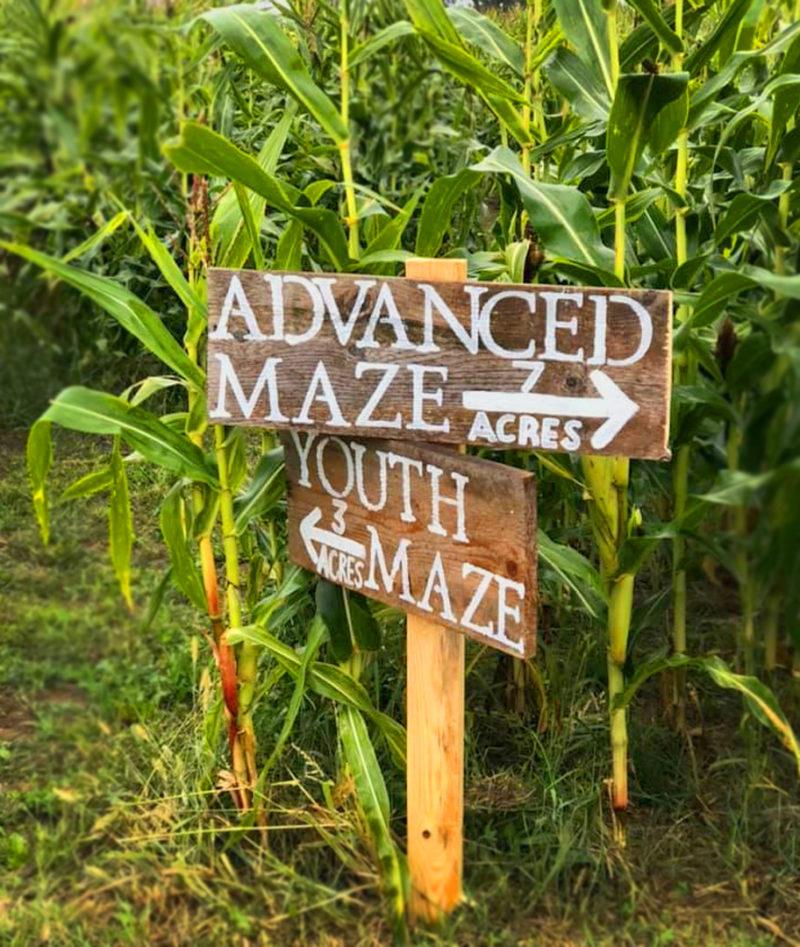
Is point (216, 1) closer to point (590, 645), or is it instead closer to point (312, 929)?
point (590, 645)

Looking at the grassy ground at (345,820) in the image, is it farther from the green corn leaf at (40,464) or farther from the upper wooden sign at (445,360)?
the upper wooden sign at (445,360)

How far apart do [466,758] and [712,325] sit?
941 mm

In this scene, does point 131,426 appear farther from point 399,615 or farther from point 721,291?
point 721,291

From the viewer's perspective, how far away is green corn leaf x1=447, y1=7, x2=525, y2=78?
2203 millimetres

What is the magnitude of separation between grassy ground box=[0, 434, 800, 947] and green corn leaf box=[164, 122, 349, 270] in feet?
2.42

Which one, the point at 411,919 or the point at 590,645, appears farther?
the point at 590,645

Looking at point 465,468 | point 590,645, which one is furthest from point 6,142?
point 590,645

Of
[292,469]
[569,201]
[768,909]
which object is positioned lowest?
[768,909]

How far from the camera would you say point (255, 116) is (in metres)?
3.77

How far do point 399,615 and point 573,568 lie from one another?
46 centimetres

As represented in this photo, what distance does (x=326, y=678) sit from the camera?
1923 millimetres

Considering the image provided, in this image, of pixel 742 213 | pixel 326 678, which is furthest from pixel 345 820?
pixel 742 213

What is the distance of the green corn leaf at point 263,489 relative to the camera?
196cm

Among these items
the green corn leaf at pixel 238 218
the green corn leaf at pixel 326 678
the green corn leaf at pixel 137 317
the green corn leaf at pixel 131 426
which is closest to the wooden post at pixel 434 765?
the green corn leaf at pixel 326 678
